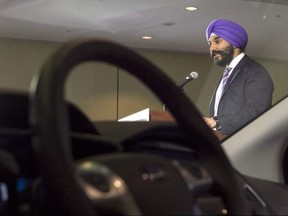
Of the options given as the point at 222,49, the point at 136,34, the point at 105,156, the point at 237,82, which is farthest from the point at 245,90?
the point at 136,34

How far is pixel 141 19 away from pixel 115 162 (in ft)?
19.4

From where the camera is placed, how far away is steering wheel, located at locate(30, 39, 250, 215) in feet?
1.28

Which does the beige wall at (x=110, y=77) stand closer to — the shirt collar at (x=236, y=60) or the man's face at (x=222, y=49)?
the man's face at (x=222, y=49)

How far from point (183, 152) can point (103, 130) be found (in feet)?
0.68

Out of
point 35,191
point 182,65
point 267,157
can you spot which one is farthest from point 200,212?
point 182,65

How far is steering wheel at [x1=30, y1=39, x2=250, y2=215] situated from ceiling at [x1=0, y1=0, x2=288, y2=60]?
17.3 feet

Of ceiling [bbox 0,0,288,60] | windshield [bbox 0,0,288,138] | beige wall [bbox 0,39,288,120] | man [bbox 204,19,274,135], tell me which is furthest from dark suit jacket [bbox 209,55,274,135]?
beige wall [bbox 0,39,288,120]

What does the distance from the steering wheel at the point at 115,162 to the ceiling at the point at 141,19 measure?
17.3 feet

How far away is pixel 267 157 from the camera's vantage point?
105 cm

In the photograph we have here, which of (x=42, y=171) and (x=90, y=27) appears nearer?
(x=42, y=171)

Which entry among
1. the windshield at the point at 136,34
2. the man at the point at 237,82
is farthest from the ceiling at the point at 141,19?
the man at the point at 237,82

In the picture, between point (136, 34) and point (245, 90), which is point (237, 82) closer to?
point (245, 90)

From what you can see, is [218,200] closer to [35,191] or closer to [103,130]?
[35,191]

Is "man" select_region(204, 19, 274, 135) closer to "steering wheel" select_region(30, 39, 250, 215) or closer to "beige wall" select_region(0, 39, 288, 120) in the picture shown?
"steering wheel" select_region(30, 39, 250, 215)
